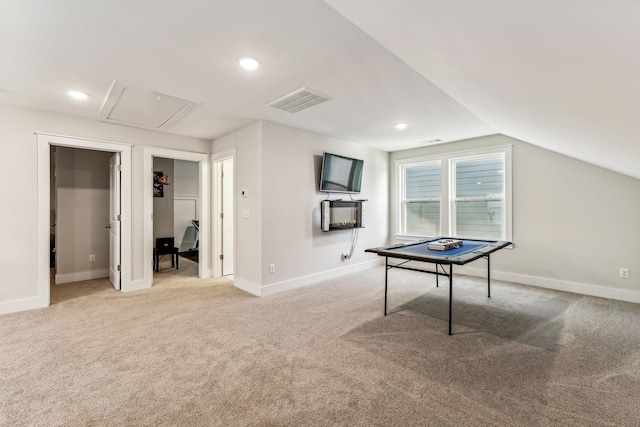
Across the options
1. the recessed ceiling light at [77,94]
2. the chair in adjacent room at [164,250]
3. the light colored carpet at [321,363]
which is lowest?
the light colored carpet at [321,363]

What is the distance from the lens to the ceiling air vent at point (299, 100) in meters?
2.98

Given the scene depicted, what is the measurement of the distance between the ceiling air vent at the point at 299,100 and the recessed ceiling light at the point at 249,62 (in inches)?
22.9

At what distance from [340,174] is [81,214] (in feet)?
14.1

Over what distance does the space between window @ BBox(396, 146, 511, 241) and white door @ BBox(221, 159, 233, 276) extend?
130 inches

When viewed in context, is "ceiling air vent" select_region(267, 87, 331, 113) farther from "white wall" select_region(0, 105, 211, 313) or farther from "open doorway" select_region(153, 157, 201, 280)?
"open doorway" select_region(153, 157, 201, 280)

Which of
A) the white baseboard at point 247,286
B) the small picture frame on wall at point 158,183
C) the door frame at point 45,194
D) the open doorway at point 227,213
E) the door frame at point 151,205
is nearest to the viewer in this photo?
the door frame at point 45,194

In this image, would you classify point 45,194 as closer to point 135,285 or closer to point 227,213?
point 135,285

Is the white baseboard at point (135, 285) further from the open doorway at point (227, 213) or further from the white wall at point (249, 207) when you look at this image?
the white wall at point (249, 207)

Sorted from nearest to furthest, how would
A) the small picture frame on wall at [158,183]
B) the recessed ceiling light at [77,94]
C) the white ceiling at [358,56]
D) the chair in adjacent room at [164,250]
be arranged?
the white ceiling at [358,56] < the recessed ceiling light at [77,94] < the chair in adjacent room at [164,250] < the small picture frame on wall at [158,183]

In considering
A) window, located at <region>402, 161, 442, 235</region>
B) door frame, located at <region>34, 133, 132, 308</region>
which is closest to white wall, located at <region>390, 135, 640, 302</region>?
window, located at <region>402, 161, 442, 235</region>

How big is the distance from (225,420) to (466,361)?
1.77 m

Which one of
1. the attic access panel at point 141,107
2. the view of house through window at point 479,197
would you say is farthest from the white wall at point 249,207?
the view of house through window at point 479,197

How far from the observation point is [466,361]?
227 cm

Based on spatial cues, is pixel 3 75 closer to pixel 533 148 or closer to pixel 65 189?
pixel 65 189
